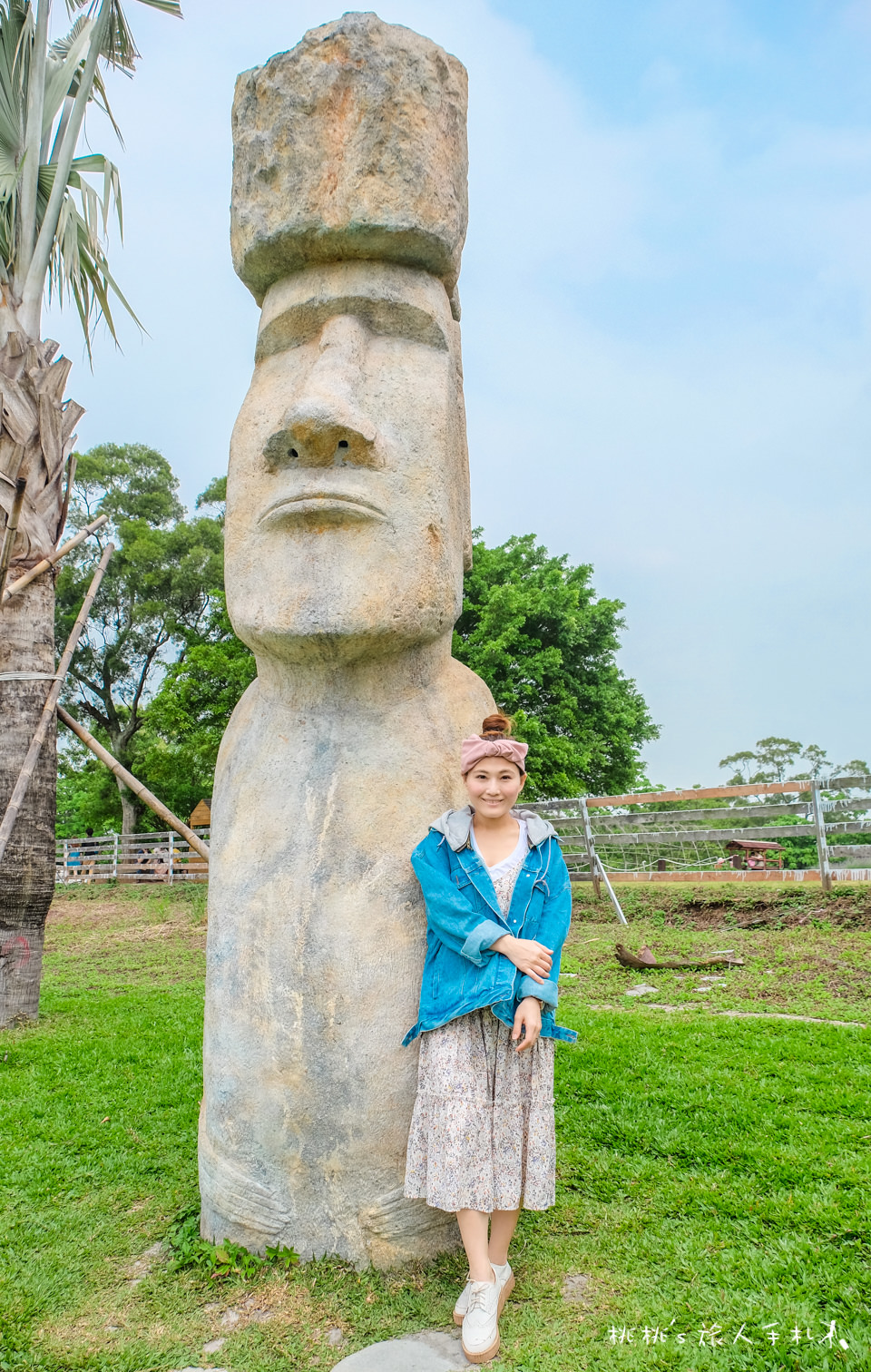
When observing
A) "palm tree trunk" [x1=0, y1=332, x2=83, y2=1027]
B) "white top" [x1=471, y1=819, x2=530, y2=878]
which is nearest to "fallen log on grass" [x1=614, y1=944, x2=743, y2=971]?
"palm tree trunk" [x1=0, y1=332, x2=83, y2=1027]

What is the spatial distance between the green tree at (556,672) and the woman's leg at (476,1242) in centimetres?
1247

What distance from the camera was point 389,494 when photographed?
3.24m

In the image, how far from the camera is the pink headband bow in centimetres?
295

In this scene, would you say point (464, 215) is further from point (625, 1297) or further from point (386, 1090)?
point (625, 1297)

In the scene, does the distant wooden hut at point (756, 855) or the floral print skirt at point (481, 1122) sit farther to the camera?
the distant wooden hut at point (756, 855)

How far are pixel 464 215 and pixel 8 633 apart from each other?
5.29 meters

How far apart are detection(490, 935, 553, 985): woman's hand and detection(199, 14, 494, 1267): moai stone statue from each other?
43cm

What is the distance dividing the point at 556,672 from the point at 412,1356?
13991 mm

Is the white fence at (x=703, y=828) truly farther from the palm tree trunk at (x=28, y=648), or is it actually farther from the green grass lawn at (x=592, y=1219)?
the palm tree trunk at (x=28, y=648)

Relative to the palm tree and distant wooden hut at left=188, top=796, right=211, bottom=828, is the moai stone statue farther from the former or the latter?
distant wooden hut at left=188, top=796, right=211, bottom=828

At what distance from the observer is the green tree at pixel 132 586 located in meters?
21.9

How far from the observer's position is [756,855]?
506 inches

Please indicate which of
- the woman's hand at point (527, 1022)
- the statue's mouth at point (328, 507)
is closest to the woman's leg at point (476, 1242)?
the woman's hand at point (527, 1022)

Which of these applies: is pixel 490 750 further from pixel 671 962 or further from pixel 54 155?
pixel 54 155
